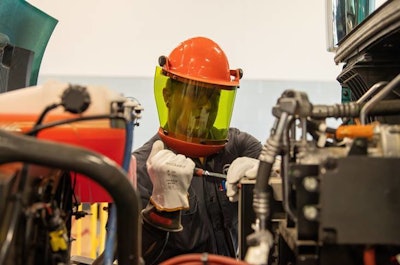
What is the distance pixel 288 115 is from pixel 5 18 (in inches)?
58.0

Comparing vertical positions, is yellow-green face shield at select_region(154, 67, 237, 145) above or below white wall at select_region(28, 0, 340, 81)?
below

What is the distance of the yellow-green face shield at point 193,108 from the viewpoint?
1.70 m

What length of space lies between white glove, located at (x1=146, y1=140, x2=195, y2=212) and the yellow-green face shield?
34 centimetres

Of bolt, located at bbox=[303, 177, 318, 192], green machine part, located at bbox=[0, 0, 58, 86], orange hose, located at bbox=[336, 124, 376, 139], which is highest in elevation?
green machine part, located at bbox=[0, 0, 58, 86]

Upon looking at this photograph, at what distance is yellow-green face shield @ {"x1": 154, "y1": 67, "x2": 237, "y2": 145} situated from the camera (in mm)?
1697

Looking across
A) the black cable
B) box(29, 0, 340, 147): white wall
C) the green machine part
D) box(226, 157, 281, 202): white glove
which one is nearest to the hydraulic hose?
the black cable

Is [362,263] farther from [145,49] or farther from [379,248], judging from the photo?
[145,49]

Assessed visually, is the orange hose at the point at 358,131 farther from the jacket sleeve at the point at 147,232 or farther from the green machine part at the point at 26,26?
the green machine part at the point at 26,26

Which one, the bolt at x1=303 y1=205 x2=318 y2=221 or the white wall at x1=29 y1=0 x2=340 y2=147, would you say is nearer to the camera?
the bolt at x1=303 y1=205 x2=318 y2=221

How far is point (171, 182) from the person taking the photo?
4.40ft

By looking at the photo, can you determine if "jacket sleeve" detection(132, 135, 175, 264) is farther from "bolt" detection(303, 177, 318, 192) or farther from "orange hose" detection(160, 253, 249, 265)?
"bolt" detection(303, 177, 318, 192)

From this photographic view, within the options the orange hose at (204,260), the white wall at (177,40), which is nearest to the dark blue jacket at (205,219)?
the orange hose at (204,260)

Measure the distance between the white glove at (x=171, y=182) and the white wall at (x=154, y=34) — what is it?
208 cm

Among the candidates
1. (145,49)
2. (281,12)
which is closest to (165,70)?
(145,49)
